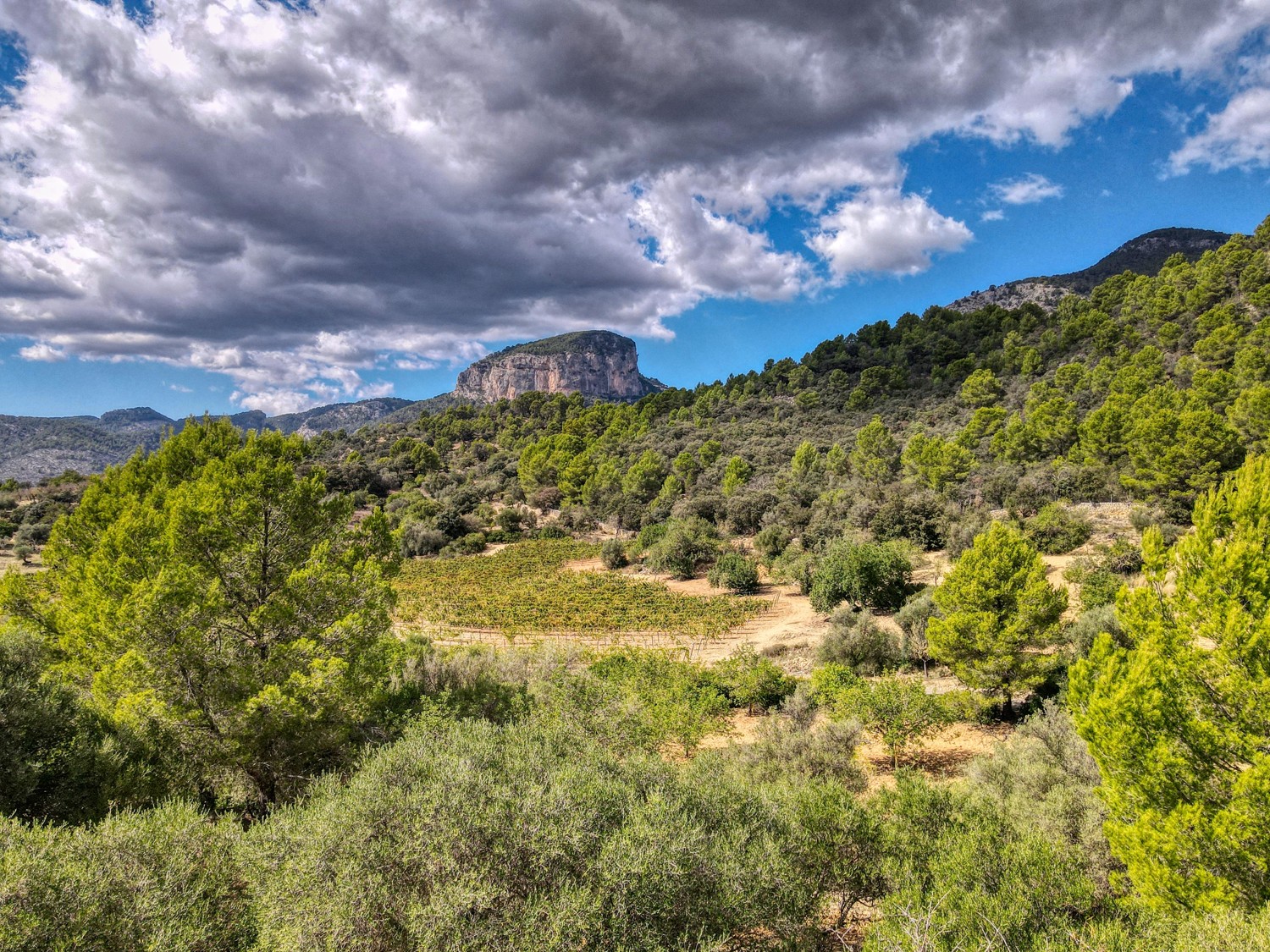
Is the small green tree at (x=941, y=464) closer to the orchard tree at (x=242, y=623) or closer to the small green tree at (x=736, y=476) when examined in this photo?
the small green tree at (x=736, y=476)

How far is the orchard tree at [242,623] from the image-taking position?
30.2 feet

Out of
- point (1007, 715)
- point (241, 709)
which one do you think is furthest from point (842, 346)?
point (241, 709)

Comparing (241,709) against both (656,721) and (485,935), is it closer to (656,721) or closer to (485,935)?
(485,935)

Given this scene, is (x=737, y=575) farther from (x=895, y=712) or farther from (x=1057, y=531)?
(x=895, y=712)

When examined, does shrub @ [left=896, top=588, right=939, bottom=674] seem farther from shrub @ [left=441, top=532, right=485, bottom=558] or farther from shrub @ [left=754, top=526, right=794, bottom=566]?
shrub @ [left=441, top=532, right=485, bottom=558]

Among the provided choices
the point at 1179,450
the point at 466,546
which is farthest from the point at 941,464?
the point at 466,546

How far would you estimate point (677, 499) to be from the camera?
54.2 metres

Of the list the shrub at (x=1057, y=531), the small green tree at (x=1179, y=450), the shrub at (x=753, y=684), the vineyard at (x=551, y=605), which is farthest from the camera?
the shrub at (x=1057, y=531)

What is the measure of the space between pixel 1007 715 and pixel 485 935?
58.3 feet

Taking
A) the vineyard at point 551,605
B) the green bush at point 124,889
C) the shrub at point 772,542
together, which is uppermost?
the green bush at point 124,889

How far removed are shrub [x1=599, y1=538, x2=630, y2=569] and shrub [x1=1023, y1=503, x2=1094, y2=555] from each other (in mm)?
27369

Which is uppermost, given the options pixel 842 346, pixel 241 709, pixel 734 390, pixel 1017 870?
A: pixel 842 346

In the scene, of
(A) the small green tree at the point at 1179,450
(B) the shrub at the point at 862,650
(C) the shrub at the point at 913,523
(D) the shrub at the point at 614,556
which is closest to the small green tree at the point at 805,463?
(C) the shrub at the point at 913,523

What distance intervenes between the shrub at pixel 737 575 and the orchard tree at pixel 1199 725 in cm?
2705
